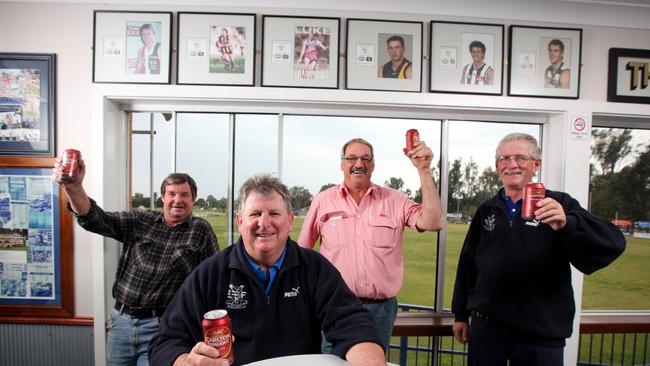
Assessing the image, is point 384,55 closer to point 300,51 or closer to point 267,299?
point 300,51

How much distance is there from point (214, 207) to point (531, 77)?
2.48 metres

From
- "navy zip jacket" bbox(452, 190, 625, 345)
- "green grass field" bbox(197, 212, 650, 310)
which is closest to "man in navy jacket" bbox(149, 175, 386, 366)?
"navy zip jacket" bbox(452, 190, 625, 345)

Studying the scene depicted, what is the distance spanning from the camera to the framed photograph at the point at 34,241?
2129 mm

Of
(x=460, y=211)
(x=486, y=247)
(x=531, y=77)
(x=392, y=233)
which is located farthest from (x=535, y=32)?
(x=392, y=233)

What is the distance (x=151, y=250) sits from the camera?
68.6 inches

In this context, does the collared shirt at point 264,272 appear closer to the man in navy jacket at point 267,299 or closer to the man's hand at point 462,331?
the man in navy jacket at point 267,299

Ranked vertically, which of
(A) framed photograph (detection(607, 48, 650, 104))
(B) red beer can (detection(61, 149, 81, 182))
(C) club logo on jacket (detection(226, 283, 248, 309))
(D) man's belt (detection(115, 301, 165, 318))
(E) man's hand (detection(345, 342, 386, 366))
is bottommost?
(D) man's belt (detection(115, 301, 165, 318))

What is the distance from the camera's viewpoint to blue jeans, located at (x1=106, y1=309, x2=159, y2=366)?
5.67ft

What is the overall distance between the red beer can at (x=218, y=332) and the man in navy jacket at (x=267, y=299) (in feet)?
0.67

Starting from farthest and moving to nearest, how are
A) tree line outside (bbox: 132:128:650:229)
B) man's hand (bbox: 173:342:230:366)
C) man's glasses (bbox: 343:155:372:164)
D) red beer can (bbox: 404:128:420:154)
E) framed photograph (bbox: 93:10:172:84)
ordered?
tree line outside (bbox: 132:128:650:229) → framed photograph (bbox: 93:10:172:84) → man's glasses (bbox: 343:155:372:164) → red beer can (bbox: 404:128:420:154) → man's hand (bbox: 173:342:230:366)

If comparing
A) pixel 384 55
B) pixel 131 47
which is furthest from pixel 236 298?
pixel 131 47

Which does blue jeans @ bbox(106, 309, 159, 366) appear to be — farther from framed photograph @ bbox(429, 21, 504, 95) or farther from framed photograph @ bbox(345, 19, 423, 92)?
framed photograph @ bbox(429, 21, 504, 95)

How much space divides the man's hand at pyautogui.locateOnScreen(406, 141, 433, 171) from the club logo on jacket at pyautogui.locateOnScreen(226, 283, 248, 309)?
1074 millimetres

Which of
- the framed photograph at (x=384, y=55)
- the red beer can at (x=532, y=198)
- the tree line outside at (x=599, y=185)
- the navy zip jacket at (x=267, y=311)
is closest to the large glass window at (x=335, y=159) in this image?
the tree line outside at (x=599, y=185)
